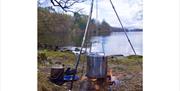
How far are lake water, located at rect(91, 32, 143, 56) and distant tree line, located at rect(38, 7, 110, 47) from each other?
49mm

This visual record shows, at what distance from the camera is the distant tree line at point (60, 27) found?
73.8 inches

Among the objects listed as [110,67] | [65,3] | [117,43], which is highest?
[65,3]

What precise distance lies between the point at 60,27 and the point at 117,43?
0.33 metres

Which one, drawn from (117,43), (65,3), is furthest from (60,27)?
(117,43)

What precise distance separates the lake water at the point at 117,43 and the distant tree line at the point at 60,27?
49 millimetres

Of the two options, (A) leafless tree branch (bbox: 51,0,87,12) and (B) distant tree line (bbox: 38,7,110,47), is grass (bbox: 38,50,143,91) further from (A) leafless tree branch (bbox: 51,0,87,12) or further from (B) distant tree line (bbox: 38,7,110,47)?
(A) leafless tree branch (bbox: 51,0,87,12)

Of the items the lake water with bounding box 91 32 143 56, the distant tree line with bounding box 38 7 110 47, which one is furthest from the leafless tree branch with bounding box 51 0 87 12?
the lake water with bounding box 91 32 143 56

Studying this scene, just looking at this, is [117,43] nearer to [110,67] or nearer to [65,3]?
[110,67]

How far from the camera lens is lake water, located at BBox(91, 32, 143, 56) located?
189 centimetres

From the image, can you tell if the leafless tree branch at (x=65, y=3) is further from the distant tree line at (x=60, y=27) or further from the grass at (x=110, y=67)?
the grass at (x=110, y=67)

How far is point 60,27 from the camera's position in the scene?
1.89 m

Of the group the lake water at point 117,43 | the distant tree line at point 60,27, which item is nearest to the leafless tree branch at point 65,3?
the distant tree line at point 60,27
